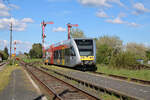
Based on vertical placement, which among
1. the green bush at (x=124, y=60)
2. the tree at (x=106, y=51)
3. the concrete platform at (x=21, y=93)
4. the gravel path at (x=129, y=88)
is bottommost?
the concrete platform at (x=21, y=93)

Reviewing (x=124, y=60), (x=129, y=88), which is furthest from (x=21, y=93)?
(x=124, y=60)

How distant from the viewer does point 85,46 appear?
866 inches

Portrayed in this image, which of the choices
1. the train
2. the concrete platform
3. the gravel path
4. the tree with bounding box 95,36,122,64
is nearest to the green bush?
the tree with bounding box 95,36,122,64

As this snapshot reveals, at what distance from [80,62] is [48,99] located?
12.5 m

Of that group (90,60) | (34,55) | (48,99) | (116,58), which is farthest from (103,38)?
(34,55)

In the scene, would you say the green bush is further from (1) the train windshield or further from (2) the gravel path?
(2) the gravel path

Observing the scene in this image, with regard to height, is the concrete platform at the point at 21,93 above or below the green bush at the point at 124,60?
below

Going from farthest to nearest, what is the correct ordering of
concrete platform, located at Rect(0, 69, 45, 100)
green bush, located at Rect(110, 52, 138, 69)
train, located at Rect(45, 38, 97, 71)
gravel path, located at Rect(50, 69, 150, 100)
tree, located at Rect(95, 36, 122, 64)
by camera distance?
tree, located at Rect(95, 36, 122, 64) → green bush, located at Rect(110, 52, 138, 69) → train, located at Rect(45, 38, 97, 71) → concrete platform, located at Rect(0, 69, 45, 100) → gravel path, located at Rect(50, 69, 150, 100)

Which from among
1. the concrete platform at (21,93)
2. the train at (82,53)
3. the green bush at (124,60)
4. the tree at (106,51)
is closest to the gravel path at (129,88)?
the concrete platform at (21,93)

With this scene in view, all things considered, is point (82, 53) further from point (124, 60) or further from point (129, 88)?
point (129, 88)

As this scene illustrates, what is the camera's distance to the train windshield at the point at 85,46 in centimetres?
2176

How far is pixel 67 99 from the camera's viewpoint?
29.1 ft

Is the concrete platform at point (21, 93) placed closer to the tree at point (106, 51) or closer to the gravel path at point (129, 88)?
the gravel path at point (129, 88)

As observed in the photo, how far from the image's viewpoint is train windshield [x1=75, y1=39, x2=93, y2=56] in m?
21.8
